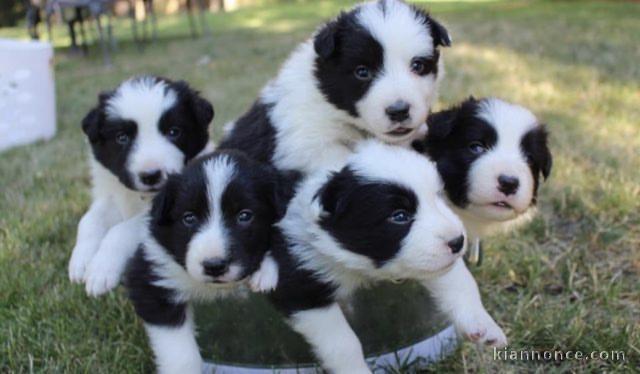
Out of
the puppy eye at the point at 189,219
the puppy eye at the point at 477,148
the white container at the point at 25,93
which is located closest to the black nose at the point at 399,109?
the puppy eye at the point at 477,148

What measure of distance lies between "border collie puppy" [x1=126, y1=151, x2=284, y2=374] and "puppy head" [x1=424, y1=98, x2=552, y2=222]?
0.73 metres

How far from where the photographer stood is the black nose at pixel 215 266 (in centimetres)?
234

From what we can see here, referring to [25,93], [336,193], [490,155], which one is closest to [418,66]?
[490,155]

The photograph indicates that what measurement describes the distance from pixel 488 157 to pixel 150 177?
4.56 ft

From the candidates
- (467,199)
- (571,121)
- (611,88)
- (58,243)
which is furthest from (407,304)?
(611,88)

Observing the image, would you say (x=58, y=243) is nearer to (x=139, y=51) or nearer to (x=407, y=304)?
(x=407, y=304)

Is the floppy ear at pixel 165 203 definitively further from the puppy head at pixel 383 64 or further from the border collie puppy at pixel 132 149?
the puppy head at pixel 383 64

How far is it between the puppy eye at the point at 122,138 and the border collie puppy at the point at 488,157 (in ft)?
4.26

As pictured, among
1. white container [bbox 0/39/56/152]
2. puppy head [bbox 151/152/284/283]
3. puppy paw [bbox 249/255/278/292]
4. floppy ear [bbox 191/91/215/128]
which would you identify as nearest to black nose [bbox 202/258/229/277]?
puppy head [bbox 151/152/284/283]

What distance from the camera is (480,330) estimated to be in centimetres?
255

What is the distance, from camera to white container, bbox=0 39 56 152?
284 inches

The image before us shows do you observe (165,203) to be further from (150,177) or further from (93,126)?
(93,126)

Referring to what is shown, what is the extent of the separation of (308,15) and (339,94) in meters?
16.5

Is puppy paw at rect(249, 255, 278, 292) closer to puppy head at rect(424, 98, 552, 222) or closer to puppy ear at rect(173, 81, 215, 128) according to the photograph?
puppy head at rect(424, 98, 552, 222)
